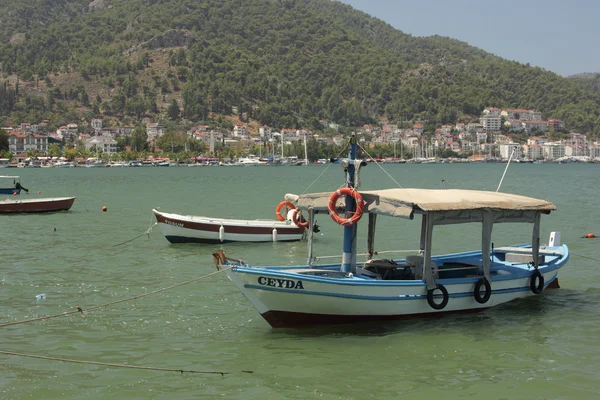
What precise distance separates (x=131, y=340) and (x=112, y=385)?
2.58 meters

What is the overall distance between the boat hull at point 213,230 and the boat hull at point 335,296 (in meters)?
13.4

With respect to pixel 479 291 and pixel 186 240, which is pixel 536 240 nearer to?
pixel 479 291

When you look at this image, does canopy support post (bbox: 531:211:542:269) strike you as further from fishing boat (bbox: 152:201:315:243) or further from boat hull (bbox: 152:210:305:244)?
boat hull (bbox: 152:210:305:244)

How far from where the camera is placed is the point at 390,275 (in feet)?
53.8

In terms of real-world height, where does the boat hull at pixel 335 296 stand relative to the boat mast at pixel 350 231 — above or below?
below

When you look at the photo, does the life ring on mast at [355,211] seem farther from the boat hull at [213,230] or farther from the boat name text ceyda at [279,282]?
the boat hull at [213,230]

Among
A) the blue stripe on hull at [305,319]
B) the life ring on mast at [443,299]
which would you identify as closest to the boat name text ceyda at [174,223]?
the blue stripe on hull at [305,319]

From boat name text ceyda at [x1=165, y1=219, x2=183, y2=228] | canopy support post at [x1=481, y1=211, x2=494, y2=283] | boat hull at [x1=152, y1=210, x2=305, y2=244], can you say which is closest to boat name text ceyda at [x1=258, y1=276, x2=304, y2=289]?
canopy support post at [x1=481, y1=211, x2=494, y2=283]

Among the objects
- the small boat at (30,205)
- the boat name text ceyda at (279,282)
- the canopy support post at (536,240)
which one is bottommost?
the small boat at (30,205)

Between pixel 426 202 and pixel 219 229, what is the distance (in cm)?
1521

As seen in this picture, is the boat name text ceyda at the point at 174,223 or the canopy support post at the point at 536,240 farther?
the boat name text ceyda at the point at 174,223

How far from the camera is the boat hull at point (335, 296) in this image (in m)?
14.3

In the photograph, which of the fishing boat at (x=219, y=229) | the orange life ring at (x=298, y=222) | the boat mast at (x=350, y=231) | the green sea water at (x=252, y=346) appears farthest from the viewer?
the fishing boat at (x=219, y=229)

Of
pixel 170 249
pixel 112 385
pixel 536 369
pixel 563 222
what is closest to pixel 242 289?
pixel 112 385
